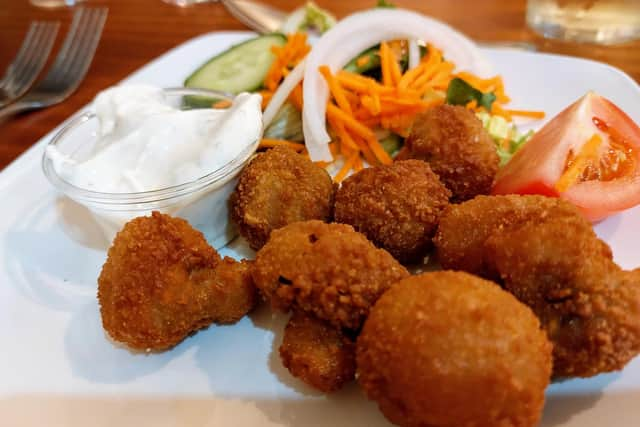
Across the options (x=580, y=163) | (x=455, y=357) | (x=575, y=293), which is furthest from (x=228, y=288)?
(x=580, y=163)

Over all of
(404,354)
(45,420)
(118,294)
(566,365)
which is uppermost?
(404,354)

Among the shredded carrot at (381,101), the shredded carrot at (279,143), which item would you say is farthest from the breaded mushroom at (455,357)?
the shredded carrot at (279,143)

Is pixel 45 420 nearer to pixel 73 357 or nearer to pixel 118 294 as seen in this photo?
pixel 73 357

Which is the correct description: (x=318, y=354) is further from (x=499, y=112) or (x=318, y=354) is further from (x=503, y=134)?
(x=499, y=112)

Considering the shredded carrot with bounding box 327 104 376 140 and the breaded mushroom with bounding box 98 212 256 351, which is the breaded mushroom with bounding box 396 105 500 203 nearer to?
the shredded carrot with bounding box 327 104 376 140

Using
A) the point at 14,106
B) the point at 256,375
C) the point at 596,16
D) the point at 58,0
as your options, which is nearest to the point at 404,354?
the point at 256,375
